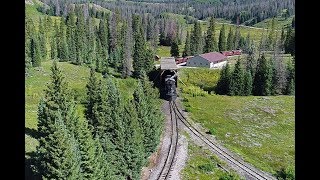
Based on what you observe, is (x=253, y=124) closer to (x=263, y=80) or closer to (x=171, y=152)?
(x=171, y=152)

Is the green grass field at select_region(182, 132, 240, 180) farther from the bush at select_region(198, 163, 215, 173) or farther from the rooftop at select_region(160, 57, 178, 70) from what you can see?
the rooftop at select_region(160, 57, 178, 70)

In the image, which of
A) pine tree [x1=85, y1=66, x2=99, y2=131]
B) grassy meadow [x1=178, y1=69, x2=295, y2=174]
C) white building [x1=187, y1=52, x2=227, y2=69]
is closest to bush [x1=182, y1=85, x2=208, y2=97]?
grassy meadow [x1=178, y1=69, x2=295, y2=174]

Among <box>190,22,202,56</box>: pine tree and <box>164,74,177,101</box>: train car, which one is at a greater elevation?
<box>190,22,202,56</box>: pine tree

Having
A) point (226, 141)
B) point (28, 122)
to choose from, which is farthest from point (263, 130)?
point (28, 122)

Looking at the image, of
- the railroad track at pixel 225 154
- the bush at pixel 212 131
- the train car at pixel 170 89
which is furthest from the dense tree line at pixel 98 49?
the bush at pixel 212 131

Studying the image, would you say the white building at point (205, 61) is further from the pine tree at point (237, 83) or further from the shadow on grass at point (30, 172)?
the shadow on grass at point (30, 172)
